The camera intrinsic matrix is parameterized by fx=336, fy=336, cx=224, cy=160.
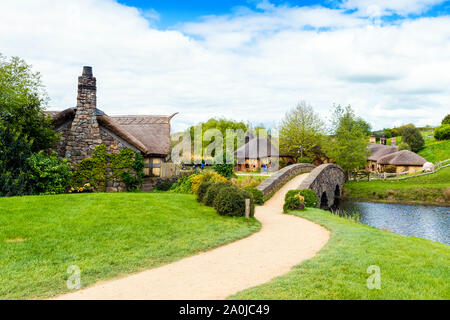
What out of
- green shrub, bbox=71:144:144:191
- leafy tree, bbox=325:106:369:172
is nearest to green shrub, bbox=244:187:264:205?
green shrub, bbox=71:144:144:191

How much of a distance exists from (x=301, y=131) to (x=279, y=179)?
24191 millimetres

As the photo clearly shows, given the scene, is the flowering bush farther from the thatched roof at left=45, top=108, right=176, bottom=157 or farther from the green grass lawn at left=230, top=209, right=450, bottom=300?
the green grass lawn at left=230, top=209, right=450, bottom=300

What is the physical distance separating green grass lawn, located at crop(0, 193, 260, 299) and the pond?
34.5ft

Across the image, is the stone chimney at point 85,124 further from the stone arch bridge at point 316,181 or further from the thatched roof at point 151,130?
the stone arch bridge at point 316,181

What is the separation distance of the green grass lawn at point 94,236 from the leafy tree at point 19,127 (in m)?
2.99

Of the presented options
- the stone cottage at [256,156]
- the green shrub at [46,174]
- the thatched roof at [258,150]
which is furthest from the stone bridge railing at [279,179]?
the thatched roof at [258,150]

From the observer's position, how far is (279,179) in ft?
82.1

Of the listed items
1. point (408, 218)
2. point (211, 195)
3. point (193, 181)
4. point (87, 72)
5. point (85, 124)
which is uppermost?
point (87, 72)

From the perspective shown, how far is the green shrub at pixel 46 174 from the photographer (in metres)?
15.8

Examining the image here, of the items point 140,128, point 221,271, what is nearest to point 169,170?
point 140,128

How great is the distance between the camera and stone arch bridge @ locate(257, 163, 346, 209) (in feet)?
75.6

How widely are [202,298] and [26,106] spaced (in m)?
15.6

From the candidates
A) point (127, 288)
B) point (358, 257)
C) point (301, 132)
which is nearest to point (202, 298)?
point (127, 288)

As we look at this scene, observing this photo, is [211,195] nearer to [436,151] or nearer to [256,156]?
[256,156]
